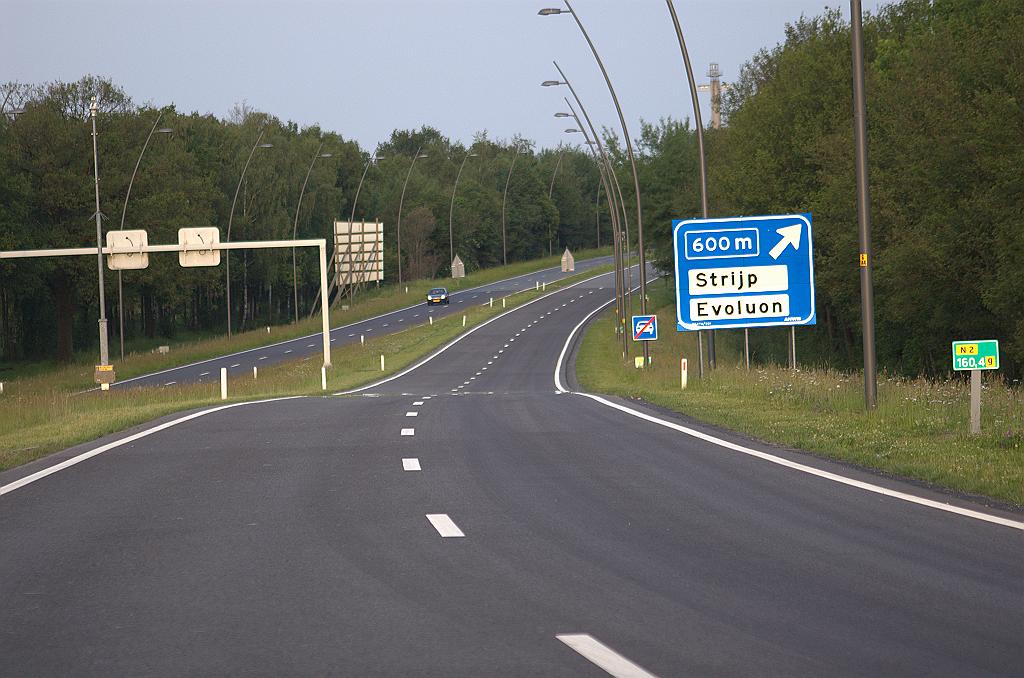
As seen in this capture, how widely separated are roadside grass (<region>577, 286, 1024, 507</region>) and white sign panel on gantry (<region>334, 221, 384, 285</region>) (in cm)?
6830

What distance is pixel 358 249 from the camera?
106m

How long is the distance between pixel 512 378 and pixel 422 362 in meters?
13.3

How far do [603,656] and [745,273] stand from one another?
22.6m

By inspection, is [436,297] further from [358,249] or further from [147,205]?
[147,205]

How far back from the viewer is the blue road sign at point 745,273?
91.4 ft

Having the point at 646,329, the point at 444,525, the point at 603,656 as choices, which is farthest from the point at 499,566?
the point at 646,329

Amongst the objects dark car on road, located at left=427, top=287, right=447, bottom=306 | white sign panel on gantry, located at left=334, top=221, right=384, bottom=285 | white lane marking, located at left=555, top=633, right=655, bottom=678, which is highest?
white sign panel on gantry, located at left=334, top=221, right=384, bottom=285

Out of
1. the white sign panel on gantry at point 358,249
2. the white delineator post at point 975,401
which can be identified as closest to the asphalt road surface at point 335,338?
the white sign panel on gantry at point 358,249

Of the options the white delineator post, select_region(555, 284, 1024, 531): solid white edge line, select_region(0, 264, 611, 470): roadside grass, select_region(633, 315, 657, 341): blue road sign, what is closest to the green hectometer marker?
the white delineator post

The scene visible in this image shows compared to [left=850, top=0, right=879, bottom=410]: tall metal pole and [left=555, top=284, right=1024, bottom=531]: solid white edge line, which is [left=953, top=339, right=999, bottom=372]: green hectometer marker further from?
[left=850, top=0, right=879, bottom=410]: tall metal pole

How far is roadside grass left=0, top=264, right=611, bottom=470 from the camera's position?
1950 centimetres

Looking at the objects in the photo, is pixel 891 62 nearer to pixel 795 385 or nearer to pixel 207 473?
pixel 795 385

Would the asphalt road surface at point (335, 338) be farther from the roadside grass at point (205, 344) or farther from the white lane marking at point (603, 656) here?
the white lane marking at point (603, 656)

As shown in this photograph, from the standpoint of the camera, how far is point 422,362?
230 feet
